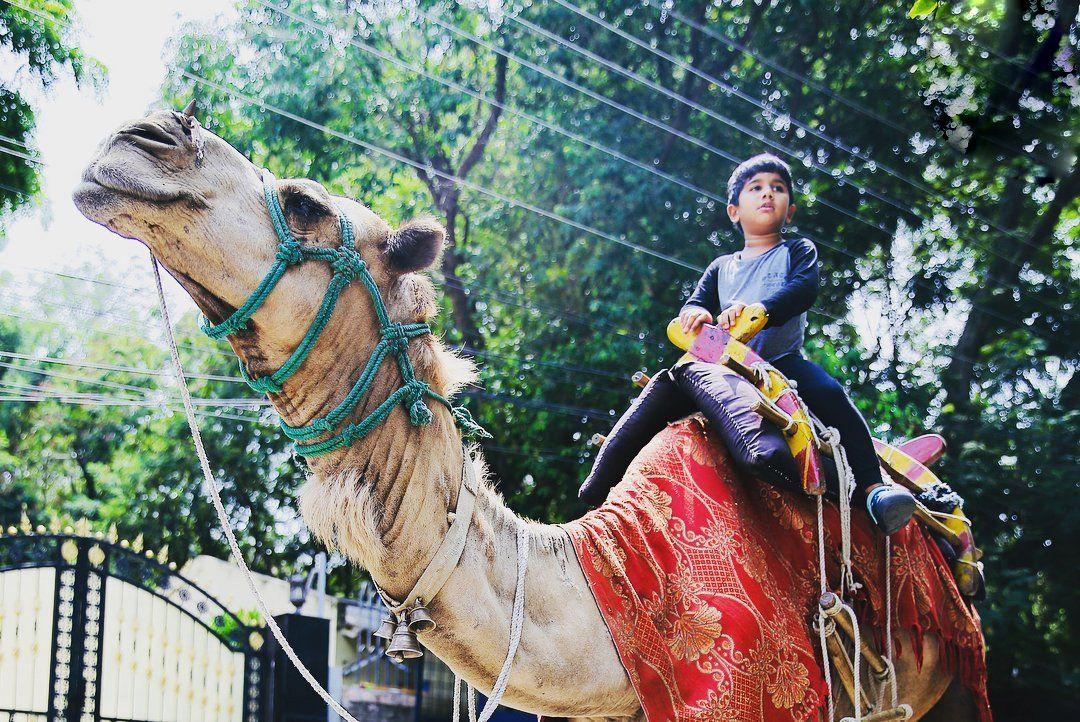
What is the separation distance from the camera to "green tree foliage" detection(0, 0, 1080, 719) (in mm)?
12766

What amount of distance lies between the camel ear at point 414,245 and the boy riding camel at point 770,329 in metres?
1.23

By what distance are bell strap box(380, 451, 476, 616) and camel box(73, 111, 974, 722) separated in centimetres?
2

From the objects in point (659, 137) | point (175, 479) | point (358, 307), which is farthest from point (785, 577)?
point (175, 479)

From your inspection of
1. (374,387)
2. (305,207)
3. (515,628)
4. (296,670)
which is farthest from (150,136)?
(296,670)

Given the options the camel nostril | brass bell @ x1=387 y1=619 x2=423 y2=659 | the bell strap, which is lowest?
brass bell @ x1=387 y1=619 x2=423 y2=659

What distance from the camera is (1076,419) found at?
1312 cm

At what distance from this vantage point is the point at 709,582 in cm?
319

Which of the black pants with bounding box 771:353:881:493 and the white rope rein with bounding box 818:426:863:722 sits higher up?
the black pants with bounding box 771:353:881:493

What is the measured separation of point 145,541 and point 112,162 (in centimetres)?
1655

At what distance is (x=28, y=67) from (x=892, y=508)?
9.15 meters

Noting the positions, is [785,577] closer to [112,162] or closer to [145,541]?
[112,162]

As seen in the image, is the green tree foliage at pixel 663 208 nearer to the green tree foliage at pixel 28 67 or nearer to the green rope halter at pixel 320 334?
the green tree foliage at pixel 28 67

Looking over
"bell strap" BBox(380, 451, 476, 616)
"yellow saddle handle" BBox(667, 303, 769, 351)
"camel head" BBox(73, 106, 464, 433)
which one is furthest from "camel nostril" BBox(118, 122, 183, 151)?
"yellow saddle handle" BBox(667, 303, 769, 351)

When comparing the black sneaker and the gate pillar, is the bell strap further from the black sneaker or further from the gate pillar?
the gate pillar
